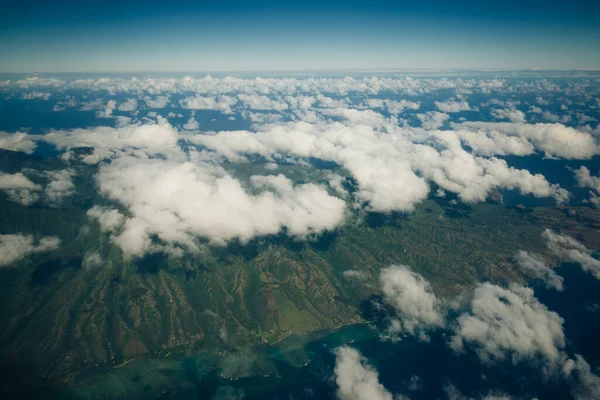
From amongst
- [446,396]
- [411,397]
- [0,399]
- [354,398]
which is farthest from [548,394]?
[0,399]

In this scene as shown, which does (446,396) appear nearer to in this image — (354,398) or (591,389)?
(354,398)

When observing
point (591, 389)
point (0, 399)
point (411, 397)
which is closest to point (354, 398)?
point (411, 397)

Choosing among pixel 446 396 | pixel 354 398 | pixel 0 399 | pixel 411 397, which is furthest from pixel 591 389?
pixel 0 399

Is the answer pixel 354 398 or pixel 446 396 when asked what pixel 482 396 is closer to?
pixel 446 396

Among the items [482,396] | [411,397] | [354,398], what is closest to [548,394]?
[482,396]

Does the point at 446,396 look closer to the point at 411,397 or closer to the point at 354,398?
the point at 411,397

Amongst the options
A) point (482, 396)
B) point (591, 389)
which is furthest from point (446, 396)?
point (591, 389)
